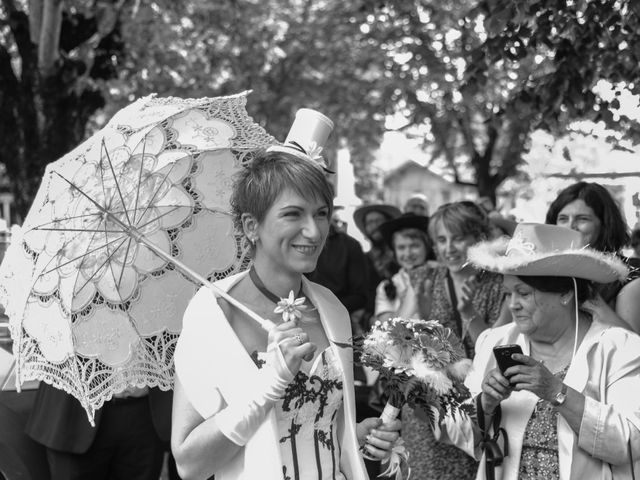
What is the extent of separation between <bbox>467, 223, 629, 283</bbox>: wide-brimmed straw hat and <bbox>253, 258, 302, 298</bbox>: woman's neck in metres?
1.01

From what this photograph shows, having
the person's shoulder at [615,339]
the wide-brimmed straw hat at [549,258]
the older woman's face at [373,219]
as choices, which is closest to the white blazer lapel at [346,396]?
the wide-brimmed straw hat at [549,258]

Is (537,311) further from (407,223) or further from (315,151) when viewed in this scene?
(407,223)

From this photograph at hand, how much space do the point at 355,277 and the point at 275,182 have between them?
17.7ft

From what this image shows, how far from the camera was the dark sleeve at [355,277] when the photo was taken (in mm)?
8375

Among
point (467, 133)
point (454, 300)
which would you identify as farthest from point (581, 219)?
point (467, 133)

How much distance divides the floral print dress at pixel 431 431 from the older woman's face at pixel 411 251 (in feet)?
4.22

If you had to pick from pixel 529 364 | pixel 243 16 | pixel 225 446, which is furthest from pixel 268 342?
pixel 243 16

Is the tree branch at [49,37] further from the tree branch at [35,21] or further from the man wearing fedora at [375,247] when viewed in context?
the man wearing fedora at [375,247]

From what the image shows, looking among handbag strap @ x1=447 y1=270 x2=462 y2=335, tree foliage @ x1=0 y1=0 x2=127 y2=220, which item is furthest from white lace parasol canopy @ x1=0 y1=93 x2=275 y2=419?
tree foliage @ x1=0 y1=0 x2=127 y2=220

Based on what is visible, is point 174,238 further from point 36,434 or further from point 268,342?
point 36,434

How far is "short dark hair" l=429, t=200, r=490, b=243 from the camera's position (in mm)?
5855

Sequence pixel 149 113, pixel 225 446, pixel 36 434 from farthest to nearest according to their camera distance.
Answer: pixel 36 434
pixel 149 113
pixel 225 446

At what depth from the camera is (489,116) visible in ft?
22.1

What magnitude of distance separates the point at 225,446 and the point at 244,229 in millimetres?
747
